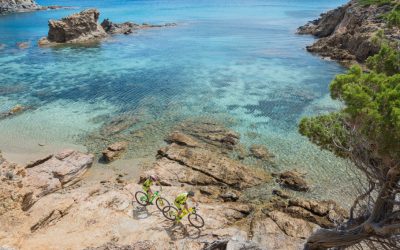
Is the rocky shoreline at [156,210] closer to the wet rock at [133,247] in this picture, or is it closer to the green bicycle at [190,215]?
the wet rock at [133,247]

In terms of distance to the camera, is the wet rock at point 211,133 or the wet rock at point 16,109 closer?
the wet rock at point 211,133

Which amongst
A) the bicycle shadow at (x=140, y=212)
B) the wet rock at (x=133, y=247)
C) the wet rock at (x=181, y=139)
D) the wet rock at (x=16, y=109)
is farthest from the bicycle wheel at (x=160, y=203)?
the wet rock at (x=16, y=109)

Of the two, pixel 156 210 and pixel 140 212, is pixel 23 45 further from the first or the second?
pixel 156 210

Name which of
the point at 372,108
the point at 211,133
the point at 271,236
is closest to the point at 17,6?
the point at 211,133

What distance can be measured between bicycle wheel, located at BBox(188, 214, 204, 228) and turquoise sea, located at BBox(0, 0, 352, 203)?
25.1ft

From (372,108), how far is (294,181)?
1239 cm

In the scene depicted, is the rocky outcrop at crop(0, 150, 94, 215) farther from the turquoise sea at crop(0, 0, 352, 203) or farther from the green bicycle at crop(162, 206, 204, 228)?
the green bicycle at crop(162, 206, 204, 228)

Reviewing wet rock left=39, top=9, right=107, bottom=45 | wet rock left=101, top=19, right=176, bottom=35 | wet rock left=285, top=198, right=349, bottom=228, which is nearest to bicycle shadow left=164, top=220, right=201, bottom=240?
wet rock left=285, top=198, right=349, bottom=228

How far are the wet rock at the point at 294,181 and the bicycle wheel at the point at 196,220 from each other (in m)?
6.58

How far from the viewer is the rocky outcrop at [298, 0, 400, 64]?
47.5 meters

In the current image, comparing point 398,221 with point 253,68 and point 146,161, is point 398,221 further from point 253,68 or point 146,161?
point 253,68

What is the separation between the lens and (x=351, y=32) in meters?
54.6

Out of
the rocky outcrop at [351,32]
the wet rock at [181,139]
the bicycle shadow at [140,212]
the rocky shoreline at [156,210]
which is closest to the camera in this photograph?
the rocky shoreline at [156,210]

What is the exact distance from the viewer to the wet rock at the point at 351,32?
47.6 metres
